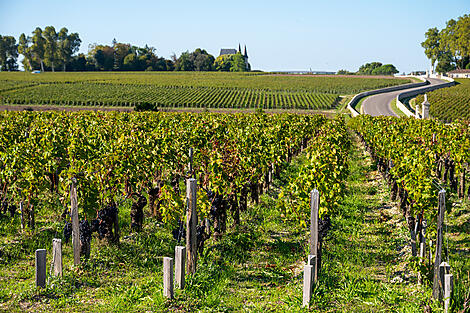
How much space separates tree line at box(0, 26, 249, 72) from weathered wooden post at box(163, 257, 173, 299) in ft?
433

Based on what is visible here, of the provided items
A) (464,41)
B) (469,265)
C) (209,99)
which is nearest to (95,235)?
(469,265)

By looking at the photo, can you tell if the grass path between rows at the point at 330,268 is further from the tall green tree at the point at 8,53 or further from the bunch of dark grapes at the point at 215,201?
the tall green tree at the point at 8,53

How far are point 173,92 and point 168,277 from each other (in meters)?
75.4

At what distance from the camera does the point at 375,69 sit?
541 ft

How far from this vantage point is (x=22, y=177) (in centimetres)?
915

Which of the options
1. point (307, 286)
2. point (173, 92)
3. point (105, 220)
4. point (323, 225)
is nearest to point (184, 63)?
point (173, 92)

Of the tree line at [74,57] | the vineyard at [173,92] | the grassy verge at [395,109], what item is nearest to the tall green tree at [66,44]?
the tree line at [74,57]

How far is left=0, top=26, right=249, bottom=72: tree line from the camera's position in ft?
428

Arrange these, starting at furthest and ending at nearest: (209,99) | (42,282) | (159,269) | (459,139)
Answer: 1. (209,99)
2. (459,139)
3. (159,269)
4. (42,282)

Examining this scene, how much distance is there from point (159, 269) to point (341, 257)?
3.30 meters

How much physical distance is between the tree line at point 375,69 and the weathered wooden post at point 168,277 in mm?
155408

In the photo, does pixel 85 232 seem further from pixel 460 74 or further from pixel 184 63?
pixel 184 63

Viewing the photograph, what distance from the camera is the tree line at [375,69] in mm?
155375

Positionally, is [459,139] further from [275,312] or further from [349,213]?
[275,312]
